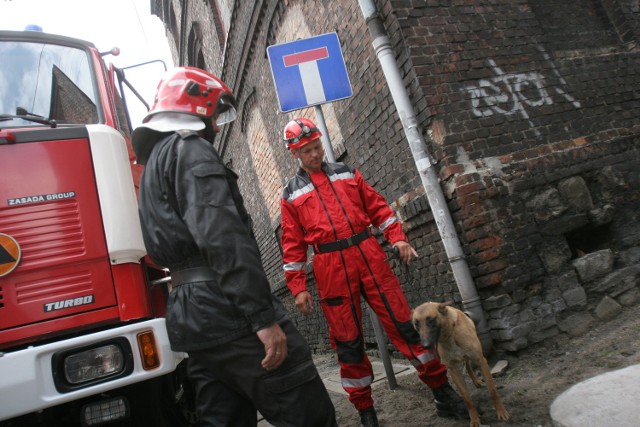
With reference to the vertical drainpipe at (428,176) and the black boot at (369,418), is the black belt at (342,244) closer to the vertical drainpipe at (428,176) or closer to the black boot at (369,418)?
the vertical drainpipe at (428,176)

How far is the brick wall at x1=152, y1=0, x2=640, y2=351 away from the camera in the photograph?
361cm

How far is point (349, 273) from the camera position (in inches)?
116

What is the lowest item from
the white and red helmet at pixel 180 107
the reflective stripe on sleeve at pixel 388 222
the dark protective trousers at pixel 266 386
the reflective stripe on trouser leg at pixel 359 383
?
the reflective stripe on trouser leg at pixel 359 383

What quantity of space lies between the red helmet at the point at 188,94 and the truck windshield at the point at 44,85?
144 cm

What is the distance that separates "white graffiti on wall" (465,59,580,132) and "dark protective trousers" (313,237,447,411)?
180cm

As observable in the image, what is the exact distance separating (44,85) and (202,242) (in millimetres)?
2397

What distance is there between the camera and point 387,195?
4.54 m

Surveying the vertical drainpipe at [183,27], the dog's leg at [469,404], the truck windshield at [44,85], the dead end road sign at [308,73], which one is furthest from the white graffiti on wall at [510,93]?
the vertical drainpipe at [183,27]

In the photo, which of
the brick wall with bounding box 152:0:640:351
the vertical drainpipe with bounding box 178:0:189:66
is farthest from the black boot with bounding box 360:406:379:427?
the vertical drainpipe with bounding box 178:0:189:66

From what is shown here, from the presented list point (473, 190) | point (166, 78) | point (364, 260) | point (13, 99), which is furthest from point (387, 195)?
point (13, 99)

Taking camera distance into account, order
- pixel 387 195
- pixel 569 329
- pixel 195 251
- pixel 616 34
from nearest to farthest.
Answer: pixel 195 251
pixel 569 329
pixel 387 195
pixel 616 34

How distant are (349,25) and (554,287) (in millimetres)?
3076

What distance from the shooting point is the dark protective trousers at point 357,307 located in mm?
2918

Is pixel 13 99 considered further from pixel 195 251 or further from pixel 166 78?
pixel 195 251
